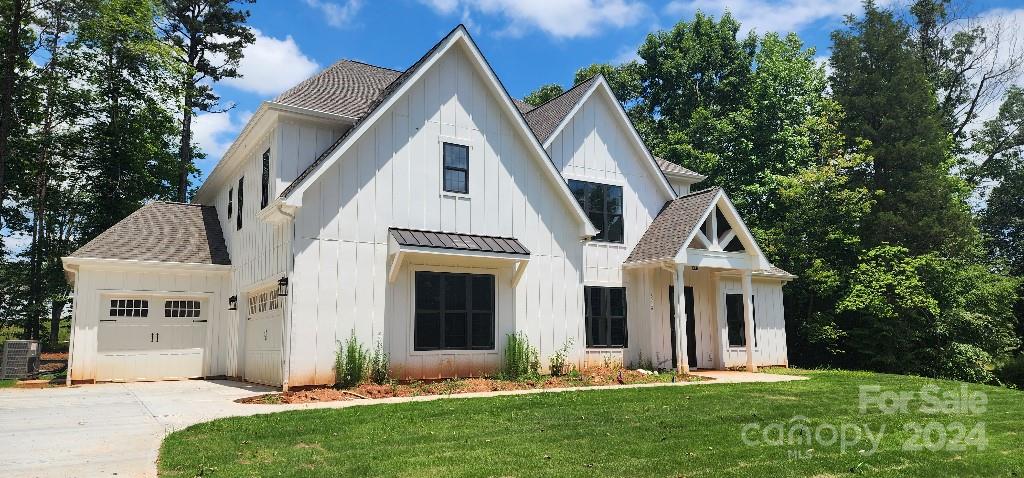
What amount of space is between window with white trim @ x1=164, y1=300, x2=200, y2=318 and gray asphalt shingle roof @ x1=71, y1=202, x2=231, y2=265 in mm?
1112

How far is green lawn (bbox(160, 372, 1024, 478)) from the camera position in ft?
20.7

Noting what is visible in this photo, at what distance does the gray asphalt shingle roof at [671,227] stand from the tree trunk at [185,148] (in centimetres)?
2103

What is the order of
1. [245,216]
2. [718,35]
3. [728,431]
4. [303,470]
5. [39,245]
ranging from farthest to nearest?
1. [718,35]
2. [39,245]
3. [245,216]
4. [728,431]
5. [303,470]

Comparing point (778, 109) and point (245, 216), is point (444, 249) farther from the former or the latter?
point (778, 109)

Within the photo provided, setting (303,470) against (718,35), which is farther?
(718,35)

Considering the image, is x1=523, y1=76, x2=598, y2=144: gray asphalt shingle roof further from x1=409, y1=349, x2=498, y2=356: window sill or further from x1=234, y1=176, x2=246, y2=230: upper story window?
x1=234, y1=176, x2=246, y2=230: upper story window

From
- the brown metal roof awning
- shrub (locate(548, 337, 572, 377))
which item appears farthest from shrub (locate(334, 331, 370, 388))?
shrub (locate(548, 337, 572, 377))

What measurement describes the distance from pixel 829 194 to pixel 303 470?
2280cm

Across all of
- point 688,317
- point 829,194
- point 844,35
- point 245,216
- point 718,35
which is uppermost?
point 718,35

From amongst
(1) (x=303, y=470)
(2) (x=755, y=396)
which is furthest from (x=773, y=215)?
(1) (x=303, y=470)

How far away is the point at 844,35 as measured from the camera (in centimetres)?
2922

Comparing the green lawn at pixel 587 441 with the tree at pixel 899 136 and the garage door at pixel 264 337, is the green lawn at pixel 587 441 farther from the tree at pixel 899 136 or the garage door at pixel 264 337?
the tree at pixel 899 136

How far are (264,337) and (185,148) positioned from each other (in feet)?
65.2

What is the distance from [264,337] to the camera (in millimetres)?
15117
